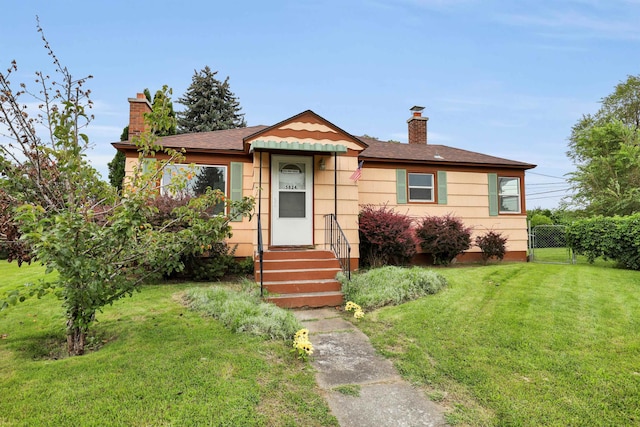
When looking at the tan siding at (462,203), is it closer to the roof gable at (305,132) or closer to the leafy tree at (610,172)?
the roof gable at (305,132)

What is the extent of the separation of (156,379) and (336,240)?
5.28 meters

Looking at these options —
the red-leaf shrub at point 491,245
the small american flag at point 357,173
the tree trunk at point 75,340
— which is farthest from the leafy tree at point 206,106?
the tree trunk at point 75,340

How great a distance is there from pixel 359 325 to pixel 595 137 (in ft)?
68.0

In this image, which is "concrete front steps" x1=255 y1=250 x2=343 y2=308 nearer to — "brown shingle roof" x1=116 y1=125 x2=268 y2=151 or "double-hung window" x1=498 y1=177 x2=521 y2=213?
"brown shingle roof" x1=116 y1=125 x2=268 y2=151

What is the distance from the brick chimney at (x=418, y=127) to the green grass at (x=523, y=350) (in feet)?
26.6

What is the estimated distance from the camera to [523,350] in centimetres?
376

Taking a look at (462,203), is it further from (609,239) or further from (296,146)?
(296,146)

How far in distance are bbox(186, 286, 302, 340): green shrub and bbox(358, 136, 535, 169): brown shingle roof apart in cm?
627

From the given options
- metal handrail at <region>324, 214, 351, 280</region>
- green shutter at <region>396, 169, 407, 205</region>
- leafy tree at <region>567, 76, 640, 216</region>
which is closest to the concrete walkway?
metal handrail at <region>324, 214, 351, 280</region>

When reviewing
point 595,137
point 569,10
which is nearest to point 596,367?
point 569,10

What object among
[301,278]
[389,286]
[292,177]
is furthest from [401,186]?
[301,278]

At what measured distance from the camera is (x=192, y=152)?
8750 millimetres

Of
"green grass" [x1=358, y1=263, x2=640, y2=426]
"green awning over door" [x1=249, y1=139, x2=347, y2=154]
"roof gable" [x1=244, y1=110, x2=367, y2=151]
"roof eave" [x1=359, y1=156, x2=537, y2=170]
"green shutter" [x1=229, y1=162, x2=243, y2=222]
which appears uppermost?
"roof gable" [x1=244, y1=110, x2=367, y2=151]

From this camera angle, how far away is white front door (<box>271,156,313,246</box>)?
8.06 m
